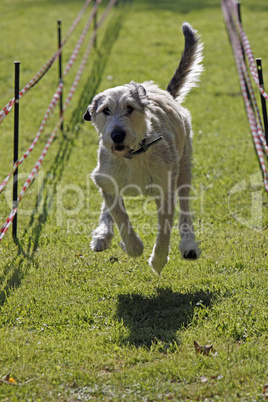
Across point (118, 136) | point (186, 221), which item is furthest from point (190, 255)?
point (118, 136)

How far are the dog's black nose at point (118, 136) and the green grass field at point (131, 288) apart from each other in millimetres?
1436

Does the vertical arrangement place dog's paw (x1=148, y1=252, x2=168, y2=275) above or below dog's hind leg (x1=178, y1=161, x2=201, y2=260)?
below

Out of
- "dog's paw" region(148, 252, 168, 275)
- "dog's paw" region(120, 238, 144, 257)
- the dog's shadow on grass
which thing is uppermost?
"dog's paw" region(120, 238, 144, 257)

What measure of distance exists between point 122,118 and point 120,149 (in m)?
0.27

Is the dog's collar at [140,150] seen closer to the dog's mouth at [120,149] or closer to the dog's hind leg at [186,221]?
the dog's mouth at [120,149]

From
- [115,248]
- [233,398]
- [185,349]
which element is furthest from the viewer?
[115,248]

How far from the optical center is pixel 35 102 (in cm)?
1306

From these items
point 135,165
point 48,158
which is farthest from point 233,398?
point 48,158

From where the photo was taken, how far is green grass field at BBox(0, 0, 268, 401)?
158 inches

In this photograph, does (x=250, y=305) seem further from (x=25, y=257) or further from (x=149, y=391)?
(x=25, y=257)

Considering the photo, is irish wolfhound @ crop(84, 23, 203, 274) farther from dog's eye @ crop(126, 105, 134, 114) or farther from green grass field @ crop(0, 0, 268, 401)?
green grass field @ crop(0, 0, 268, 401)

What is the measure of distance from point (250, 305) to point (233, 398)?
55.4 inches

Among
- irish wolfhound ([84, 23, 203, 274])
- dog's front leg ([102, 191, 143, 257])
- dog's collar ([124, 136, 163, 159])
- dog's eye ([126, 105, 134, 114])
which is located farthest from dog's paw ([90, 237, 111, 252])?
dog's eye ([126, 105, 134, 114])

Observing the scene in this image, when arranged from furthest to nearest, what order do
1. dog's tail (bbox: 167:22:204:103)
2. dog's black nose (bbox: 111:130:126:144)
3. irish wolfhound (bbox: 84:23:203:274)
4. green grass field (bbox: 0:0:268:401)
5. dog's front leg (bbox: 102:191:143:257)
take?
dog's tail (bbox: 167:22:204:103)
dog's front leg (bbox: 102:191:143:257)
irish wolfhound (bbox: 84:23:203:274)
dog's black nose (bbox: 111:130:126:144)
green grass field (bbox: 0:0:268:401)
